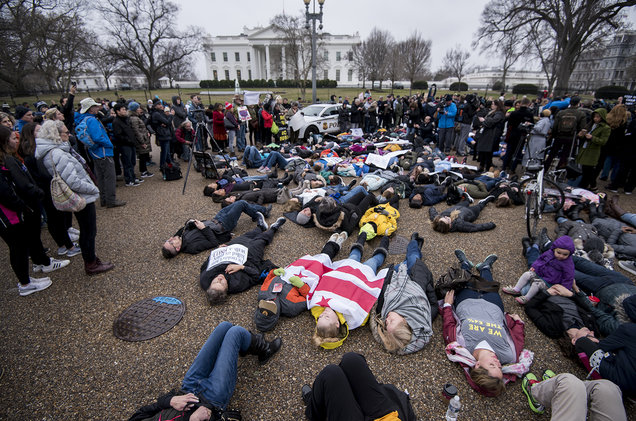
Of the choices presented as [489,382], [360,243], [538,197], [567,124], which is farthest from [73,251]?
[567,124]

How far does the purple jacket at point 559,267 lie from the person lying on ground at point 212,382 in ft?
11.6

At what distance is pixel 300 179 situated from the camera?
8.02 m

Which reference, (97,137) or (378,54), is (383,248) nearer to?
(97,137)

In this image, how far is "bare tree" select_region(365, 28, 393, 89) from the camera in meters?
45.7

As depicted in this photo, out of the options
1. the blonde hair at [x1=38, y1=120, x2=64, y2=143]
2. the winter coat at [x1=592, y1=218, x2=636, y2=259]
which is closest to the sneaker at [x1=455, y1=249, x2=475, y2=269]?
the winter coat at [x1=592, y1=218, x2=636, y2=259]

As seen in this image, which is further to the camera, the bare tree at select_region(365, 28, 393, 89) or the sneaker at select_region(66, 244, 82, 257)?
the bare tree at select_region(365, 28, 393, 89)

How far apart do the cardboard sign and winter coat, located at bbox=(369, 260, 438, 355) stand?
210 centimetres

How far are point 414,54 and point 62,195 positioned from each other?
46.1 meters

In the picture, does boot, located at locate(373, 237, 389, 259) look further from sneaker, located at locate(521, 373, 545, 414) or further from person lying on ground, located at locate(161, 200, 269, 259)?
person lying on ground, located at locate(161, 200, 269, 259)

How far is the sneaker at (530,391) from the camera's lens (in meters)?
2.55

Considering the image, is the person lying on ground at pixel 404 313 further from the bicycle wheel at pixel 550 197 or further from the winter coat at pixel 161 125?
the winter coat at pixel 161 125

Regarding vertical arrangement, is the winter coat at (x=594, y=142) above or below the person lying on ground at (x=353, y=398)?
above

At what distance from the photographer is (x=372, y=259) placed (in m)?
4.36

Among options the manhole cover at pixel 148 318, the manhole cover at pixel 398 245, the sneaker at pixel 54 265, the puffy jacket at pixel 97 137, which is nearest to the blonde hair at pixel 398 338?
the manhole cover at pixel 398 245
